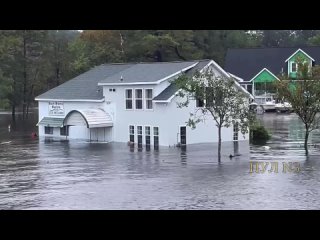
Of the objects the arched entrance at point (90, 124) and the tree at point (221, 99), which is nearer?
the tree at point (221, 99)

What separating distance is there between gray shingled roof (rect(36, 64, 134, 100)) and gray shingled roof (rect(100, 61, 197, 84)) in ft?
8.18

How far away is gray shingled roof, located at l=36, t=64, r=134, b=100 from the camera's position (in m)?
42.2

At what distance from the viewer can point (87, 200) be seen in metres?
16.8

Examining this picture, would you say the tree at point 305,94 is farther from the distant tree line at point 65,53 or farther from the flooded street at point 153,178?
the distant tree line at point 65,53

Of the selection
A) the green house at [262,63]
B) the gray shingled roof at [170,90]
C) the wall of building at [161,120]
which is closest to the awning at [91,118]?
the wall of building at [161,120]

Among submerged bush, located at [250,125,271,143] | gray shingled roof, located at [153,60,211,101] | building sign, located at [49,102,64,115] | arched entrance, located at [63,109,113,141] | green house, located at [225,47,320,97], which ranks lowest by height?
submerged bush, located at [250,125,271,143]

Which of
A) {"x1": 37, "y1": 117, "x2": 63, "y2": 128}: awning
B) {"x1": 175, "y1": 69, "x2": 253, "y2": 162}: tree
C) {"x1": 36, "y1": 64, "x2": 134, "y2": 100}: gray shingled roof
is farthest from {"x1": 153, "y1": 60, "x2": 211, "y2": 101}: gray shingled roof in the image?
{"x1": 37, "y1": 117, "x2": 63, "y2": 128}: awning

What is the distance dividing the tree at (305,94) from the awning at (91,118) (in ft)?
42.3

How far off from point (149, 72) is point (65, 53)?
34676 millimetres

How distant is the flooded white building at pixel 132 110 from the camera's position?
35625mm

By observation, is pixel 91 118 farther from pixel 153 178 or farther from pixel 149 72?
pixel 153 178

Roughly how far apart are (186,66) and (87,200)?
2193cm

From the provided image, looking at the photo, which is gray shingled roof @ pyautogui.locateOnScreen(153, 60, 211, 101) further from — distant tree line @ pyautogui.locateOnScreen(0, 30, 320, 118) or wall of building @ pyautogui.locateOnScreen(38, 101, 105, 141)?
distant tree line @ pyautogui.locateOnScreen(0, 30, 320, 118)
